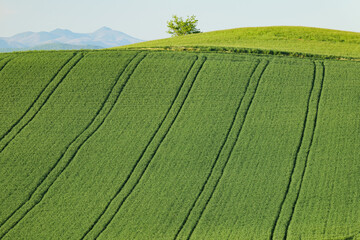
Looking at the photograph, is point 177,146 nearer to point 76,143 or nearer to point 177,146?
point 177,146

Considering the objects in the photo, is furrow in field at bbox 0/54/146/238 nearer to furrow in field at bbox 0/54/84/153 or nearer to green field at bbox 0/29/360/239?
green field at bbox 0/29/360/239

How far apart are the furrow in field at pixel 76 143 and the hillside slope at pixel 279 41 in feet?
20.7

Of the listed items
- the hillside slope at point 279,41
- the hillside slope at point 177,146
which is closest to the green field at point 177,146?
the hillside slope at point 177,146

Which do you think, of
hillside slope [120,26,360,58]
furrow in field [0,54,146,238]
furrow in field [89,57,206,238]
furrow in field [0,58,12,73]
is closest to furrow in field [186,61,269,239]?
furrow in field [89,57,206,238]

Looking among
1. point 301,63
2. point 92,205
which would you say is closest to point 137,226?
point 92,205

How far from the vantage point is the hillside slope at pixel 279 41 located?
37.4 m

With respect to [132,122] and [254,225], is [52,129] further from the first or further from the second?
[254,225]

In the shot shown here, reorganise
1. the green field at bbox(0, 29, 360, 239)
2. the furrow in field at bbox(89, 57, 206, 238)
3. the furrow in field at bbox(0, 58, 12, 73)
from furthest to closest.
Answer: the furrow in field at bbox(0, 58, 12, 73) < the furrow in field at bbox(89, 57, 206, 238) < the green field at bbox(0, 29, 360, 239)

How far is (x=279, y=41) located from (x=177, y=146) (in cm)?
2094

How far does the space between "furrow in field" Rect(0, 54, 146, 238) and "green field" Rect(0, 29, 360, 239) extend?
8cm

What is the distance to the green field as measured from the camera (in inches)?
826

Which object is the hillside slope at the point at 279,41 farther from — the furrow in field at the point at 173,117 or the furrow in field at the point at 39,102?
the furrow in field at the point at 39,102

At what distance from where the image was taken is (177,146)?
2575 centimetres

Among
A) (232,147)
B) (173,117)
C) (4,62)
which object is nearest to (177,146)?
(173,117)
